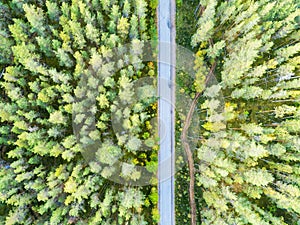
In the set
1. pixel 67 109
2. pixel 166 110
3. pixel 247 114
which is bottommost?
pixel 247 114

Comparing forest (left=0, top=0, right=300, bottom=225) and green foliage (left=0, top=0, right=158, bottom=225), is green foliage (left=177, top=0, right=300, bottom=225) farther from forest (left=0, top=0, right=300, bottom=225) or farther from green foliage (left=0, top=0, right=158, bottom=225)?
green foliage (left=0, top=0, right=158, bottom=225)

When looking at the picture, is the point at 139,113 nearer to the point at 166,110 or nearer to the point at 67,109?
the point at 166,110

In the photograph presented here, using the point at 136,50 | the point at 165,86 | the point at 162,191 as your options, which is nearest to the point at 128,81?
A: the point at 136,50

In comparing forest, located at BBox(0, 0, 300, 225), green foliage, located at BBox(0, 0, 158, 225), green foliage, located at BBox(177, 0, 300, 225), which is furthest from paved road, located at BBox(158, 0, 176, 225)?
green foliage, located at BBox(0, 0, 158, 225)

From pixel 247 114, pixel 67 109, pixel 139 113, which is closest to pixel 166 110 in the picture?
pixel 139 113

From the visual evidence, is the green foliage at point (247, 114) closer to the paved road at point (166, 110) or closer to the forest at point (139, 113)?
the forest at point (139, 113)

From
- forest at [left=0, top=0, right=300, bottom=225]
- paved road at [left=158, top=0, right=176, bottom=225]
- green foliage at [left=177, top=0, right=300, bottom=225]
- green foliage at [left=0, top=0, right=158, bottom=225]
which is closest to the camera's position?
green foliage at [left=0, top=0, right=158, bottom=225]

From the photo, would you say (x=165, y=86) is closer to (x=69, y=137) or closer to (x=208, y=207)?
(x=69, y=137)
